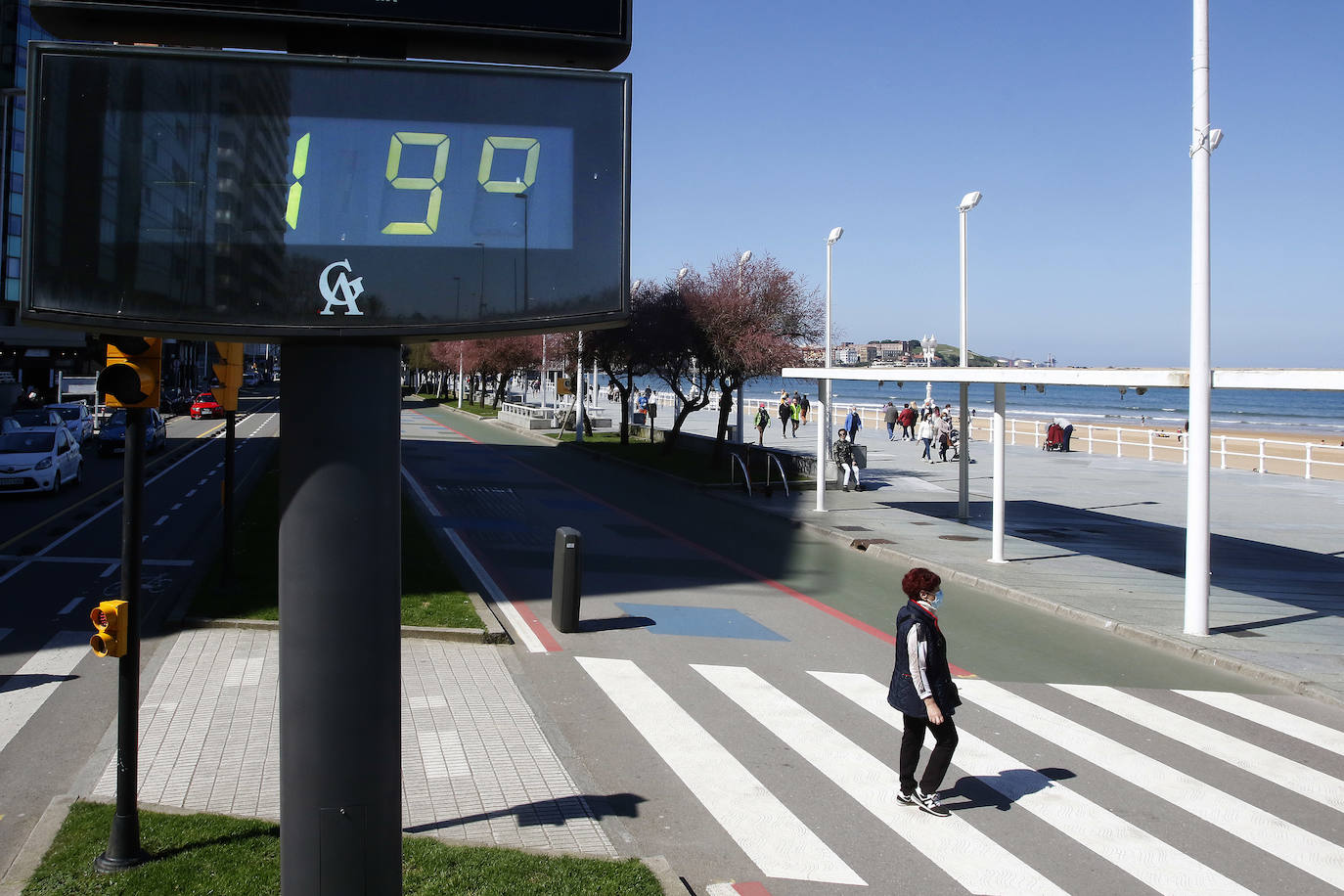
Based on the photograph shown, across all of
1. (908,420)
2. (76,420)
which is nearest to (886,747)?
(76,420)

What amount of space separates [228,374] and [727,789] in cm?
837

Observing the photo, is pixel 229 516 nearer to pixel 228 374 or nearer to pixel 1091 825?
pixel 228 374

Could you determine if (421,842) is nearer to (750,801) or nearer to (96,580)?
(750,801)

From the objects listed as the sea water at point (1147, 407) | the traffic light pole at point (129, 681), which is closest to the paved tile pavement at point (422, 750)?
the traffic light pole at point (129, 681)

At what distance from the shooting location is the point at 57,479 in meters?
26.3

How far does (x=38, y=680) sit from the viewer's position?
34.8 ft

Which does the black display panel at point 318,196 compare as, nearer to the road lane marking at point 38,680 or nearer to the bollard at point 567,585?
the road lane marking at point 38,680

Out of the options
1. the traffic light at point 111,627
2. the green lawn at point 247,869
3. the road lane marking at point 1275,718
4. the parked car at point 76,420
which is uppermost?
the parked car at point 76,420

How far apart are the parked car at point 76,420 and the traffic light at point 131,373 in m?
36.8

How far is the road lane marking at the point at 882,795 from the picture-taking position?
6750mm

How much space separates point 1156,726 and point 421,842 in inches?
259

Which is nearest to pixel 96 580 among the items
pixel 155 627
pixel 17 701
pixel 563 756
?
pixel 155 627

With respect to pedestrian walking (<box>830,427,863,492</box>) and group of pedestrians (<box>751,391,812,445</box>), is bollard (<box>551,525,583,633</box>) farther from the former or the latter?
group of pedestrians (<box>751,391,812,445</box>)

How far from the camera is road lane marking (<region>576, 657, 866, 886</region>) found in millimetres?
6863
